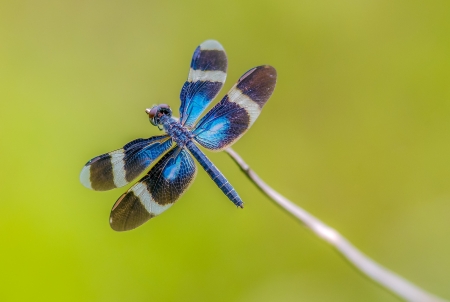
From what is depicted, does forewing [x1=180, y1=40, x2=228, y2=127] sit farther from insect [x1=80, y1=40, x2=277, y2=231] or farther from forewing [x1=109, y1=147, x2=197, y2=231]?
forewing [x1=109, y1=147, x2=197, y2=231]

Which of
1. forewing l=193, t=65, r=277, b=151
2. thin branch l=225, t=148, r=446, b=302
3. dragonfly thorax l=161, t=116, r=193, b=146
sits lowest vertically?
thin branch l=225, t=148, r=446, b=302

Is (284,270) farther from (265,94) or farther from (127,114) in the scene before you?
(127,114)

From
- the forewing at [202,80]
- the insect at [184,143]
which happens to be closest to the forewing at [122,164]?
the insect at [184,143]

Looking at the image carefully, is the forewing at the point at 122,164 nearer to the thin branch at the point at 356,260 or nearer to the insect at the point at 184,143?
the insect at the point at 184,143

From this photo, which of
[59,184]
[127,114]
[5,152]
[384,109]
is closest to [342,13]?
[384,109]

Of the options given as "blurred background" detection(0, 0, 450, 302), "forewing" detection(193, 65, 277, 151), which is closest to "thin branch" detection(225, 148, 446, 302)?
"forewing" detection(193, 65, 277, 151)
